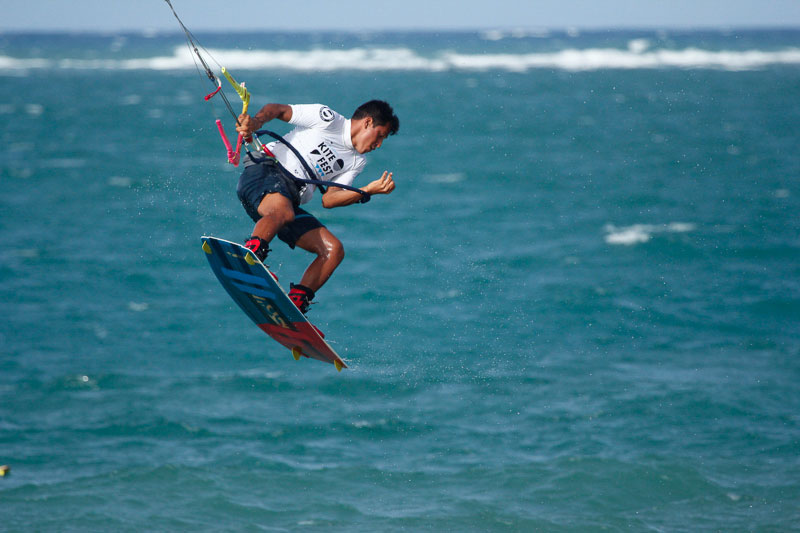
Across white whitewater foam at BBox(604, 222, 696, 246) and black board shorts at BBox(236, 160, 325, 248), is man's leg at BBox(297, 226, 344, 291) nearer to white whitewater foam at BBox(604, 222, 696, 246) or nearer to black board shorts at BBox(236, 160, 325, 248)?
black board shorts at BBox(236, 160, 325, 248)

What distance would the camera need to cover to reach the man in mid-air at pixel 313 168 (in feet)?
36.8

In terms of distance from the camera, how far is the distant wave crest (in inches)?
5394

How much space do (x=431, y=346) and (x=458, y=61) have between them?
11848 cm

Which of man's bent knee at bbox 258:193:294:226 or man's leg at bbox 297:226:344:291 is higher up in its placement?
man's bent knee at bbox 258:193:294:226

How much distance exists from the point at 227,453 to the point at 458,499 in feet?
20.5

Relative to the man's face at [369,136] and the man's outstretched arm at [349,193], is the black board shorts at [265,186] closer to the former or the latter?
the man's outstretched arm at [349,193]

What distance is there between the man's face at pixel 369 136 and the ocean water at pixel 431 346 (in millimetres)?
12119

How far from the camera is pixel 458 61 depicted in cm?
14712

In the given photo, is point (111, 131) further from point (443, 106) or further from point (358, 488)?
point (358, 488)

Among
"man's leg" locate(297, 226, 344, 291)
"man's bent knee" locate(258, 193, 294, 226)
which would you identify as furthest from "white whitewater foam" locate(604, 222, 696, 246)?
"man's bent knee" locate(258, 193, 294, 226)

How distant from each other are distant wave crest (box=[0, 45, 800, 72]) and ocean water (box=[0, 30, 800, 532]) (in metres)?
68.6

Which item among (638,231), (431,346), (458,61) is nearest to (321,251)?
(431,346)

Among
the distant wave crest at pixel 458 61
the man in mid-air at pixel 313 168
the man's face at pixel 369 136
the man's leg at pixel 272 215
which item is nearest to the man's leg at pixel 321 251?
the man in mid-air at pixel 313 168

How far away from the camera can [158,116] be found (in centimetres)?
8131
